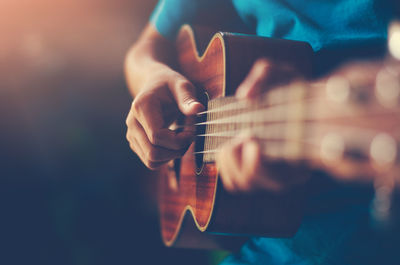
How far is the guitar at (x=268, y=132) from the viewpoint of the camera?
0.30 m

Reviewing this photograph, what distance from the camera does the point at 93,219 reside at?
4.15 feet

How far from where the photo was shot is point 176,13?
3.18ft

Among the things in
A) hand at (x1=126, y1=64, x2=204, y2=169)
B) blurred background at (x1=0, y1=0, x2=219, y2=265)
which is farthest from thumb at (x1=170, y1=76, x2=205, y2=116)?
blurred background at (x1=0, y1=0, x2=219, y2=265)

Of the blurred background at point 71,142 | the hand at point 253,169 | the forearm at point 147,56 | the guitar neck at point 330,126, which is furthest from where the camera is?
the blurred background at point 71,142

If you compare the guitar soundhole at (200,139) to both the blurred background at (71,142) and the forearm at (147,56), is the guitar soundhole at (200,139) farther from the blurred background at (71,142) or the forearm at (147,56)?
the blurred background at (71,142)

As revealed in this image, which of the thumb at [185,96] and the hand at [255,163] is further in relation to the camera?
the thumb at [185,96]

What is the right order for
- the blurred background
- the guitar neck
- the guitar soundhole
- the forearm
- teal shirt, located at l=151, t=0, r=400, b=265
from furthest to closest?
1. the blurred background
2. the forearm
3. the guitar soundhole
4. teal shirt, located at l=151, t=0, r=400, b=265
5. the guitar neck

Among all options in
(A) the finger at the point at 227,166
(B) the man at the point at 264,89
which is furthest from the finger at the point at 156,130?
(A) the finger at the point at 227,166

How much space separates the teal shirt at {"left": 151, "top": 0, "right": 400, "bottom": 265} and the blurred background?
2.03ft

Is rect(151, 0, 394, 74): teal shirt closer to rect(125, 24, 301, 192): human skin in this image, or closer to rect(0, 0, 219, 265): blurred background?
rect(125, 24, 301, 192): human skin

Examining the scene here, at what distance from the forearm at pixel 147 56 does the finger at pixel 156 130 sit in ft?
0.72

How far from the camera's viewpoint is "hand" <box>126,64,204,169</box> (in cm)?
66

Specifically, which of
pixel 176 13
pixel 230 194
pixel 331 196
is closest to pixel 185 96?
pixel 230 194

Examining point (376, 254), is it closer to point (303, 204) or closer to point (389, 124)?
point (303, 204)
